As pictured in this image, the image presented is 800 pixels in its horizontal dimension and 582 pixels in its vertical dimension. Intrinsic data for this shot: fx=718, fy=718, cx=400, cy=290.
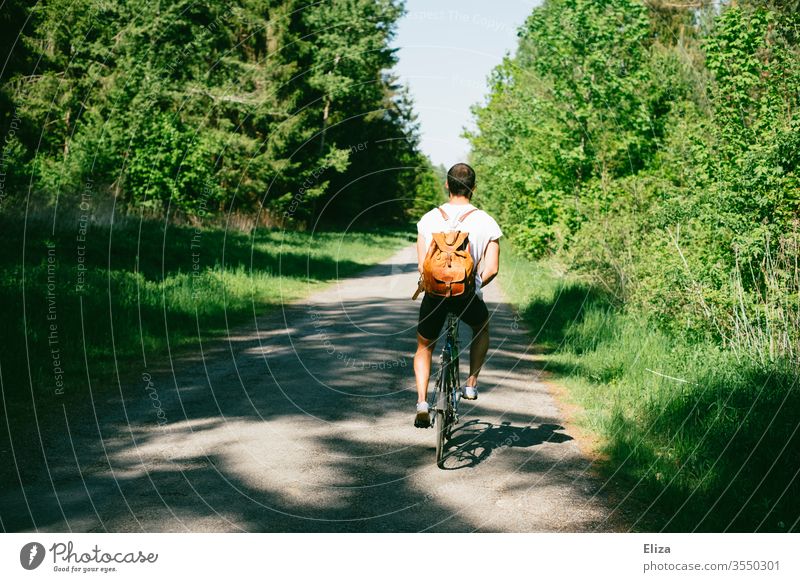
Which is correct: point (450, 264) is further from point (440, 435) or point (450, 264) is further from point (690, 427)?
point (690, 427)

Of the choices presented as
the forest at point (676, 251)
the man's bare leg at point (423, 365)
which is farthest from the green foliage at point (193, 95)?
the man's bare leg at point (423, 365)

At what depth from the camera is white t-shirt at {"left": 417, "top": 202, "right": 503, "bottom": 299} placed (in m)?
5.42

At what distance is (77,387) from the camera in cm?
745

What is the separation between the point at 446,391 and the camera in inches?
220

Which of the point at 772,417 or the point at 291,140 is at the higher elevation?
the point at 291,140

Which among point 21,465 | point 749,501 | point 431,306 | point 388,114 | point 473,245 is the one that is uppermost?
point 388,114

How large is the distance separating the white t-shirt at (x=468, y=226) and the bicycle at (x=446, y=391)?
63 centimetres

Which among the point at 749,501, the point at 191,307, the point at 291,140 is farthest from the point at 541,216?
the point at 291,140

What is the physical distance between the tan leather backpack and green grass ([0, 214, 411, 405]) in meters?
4.22

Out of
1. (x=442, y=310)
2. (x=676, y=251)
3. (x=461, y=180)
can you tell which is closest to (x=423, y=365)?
(x=442, y=310)

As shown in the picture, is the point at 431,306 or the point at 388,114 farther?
the point at 388,114
